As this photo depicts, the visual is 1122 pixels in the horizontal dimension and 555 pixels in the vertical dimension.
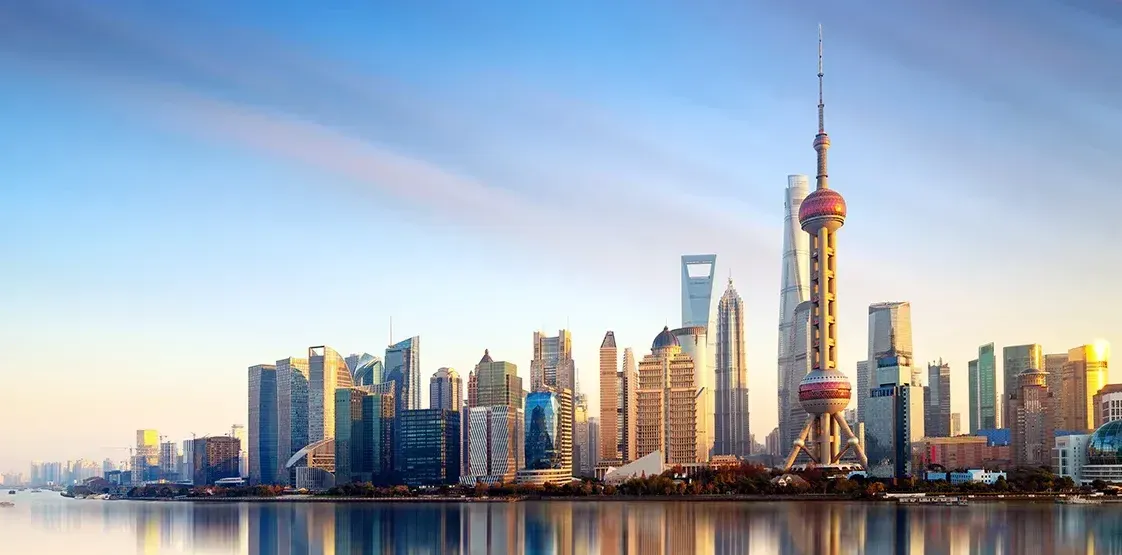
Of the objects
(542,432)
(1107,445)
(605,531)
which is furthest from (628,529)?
(1107,445)

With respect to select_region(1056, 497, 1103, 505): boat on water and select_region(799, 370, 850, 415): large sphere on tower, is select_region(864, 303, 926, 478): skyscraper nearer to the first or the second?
select_region(799, 370, 850, 415): large sphere on tower

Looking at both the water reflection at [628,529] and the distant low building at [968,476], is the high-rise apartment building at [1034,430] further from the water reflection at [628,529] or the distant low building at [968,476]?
the water reflection at [628,529]

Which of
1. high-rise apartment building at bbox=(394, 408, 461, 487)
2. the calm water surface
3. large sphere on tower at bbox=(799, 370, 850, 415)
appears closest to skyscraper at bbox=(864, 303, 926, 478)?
large sphere on tower at bbox=(799, 370, 850, 415)

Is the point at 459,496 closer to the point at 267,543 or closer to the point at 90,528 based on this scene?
the point at 90,528

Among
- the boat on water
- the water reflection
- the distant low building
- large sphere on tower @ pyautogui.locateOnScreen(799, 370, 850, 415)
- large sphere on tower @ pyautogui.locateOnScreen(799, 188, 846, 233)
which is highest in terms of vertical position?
large sphere on tower @ pyautogui.locateOnScreen(799, 188, 846, 233)

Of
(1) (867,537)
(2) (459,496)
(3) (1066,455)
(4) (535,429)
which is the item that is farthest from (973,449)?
(1) (867,537)

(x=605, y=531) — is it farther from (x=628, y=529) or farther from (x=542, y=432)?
(x=542, y=432)

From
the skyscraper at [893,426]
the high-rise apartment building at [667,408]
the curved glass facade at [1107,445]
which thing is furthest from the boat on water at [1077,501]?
the high-rise apartment building at [667,408]
